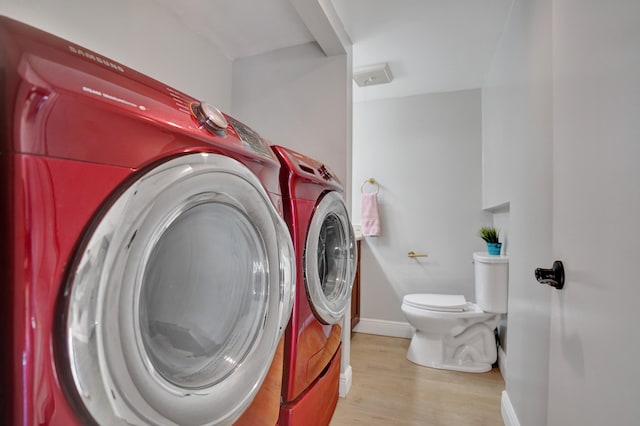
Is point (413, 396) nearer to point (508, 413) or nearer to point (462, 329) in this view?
point (508, 413)

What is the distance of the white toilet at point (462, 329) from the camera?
7.19ft

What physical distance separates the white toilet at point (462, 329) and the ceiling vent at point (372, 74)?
5.12ft

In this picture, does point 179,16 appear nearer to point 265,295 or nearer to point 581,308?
point 265,295

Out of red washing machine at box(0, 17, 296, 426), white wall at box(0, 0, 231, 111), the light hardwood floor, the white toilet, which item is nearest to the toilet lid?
the white toilet

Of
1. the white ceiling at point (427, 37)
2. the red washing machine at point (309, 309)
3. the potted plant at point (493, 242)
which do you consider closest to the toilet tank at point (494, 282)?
the potted plant at point (493, 242)

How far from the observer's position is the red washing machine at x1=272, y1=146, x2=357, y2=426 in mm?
971

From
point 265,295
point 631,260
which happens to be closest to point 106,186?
point 265,295

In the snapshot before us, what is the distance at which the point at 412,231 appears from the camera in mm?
2896

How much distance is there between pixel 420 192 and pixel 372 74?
1.13m

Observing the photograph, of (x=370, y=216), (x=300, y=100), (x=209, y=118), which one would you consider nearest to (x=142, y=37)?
(x=300, y=100)

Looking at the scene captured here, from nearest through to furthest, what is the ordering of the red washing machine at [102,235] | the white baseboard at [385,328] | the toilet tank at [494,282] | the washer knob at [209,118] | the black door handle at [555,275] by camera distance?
the red washing machine at [102,235]
the washer knob at [209,118]
the black door handle at [555,275]
the toilet tank at [494,282]
the white baseboard at [385,328]

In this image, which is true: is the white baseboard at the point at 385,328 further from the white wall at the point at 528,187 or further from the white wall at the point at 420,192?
the white wall at the point at 528,187

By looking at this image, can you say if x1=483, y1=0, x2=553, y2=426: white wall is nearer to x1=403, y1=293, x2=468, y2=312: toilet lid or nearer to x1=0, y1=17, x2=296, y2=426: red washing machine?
x1=403, y1=293, x2=468, y2=312: toilet lid

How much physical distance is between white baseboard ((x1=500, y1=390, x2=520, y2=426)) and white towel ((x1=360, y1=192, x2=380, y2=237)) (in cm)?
156
